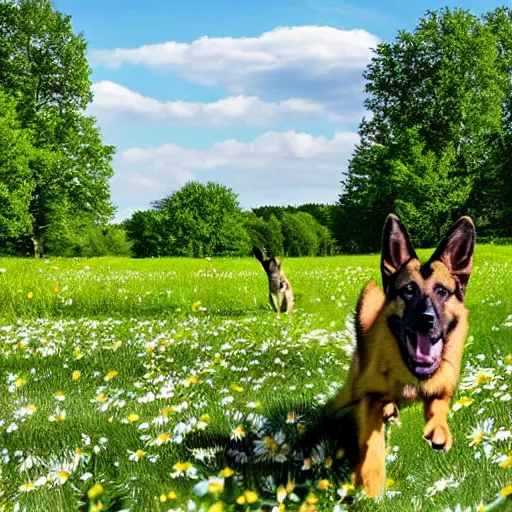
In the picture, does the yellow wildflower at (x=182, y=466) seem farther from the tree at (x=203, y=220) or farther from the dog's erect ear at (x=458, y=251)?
the tree at (x=203, y=220)

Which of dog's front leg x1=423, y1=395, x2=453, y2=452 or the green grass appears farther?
the green grass

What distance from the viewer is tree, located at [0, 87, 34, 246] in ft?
132

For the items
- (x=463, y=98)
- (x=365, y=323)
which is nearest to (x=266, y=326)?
(x=365, y=323)

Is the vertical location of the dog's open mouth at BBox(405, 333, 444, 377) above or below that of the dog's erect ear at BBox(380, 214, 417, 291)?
below

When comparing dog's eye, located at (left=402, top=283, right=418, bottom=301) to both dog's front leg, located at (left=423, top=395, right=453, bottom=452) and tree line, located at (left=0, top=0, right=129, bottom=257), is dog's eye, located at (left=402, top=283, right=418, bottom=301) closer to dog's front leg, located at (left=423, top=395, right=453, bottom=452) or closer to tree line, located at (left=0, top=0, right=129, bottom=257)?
dog's front leg, located at (left=423, top=395, right=453, bottom=452)

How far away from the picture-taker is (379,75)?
47500 mm

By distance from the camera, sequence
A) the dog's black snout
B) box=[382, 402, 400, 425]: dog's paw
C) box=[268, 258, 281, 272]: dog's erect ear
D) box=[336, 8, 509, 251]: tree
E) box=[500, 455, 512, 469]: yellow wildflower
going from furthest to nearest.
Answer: box=[336, 8, 509, 251]: tree, box=[268, 258, 281, 272]: dog's erect ear, box=[500, 455, 512, 469]: yellow wildflower, box=[382, 402, 400, 425]: dog's paw, the dog's black snout

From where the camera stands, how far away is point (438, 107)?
44.2 meters

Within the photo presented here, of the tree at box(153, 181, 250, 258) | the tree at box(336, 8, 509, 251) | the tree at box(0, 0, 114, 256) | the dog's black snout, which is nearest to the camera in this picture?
the dog's black snout

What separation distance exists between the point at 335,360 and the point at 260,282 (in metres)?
6.08

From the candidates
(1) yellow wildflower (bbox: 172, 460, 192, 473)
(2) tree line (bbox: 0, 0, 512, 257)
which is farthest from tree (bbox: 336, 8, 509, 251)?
(1) yellow wildflower (bbox: 172, 460, 192, 473)

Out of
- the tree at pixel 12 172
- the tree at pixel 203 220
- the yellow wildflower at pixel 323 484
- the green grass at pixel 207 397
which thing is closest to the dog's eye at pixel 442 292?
the green grass at pixel 207 397

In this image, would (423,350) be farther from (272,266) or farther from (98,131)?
(98,131)

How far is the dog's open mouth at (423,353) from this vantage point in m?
2.32
